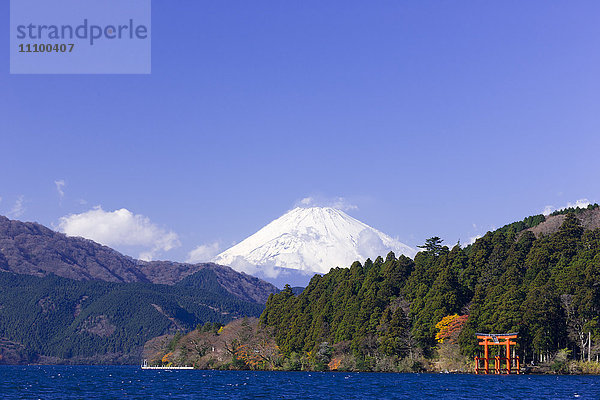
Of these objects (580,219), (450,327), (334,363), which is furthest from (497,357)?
(580,219)

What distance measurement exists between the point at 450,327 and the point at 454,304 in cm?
475

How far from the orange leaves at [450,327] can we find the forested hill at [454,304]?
139 millimetres

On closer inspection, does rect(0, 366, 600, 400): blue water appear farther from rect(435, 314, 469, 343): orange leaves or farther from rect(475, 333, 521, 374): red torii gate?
rect(435, 314, 469, 343): orange leaves

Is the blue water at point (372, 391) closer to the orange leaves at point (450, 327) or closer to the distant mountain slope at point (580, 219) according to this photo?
the orange leaves at point (450, 327)

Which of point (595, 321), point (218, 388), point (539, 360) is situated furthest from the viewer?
point (539, 360)

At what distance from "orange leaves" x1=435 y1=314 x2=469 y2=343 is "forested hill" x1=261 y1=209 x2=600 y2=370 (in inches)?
5.5

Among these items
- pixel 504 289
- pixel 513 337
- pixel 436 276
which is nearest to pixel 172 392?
pixel 513 337

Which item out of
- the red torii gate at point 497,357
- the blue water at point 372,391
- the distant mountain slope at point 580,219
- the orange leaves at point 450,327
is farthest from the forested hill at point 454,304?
the distant mountain slope at point 580,219

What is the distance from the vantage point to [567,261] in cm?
10650

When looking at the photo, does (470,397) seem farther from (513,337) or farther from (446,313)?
(446,313)

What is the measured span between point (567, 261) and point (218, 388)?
55986 millimetres

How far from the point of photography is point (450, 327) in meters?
104

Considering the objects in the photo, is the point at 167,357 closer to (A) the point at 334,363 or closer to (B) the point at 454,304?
(A) the point at 334,363

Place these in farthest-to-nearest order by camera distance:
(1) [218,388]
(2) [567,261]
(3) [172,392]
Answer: (2) [567,261] < (1) [218,388] < (3) [172,392]
